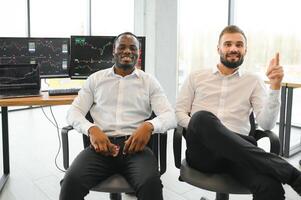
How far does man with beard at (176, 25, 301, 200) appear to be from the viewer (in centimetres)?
160

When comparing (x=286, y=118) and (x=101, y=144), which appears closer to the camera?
(x=101, y=144)

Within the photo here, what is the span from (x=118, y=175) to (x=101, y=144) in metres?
0.19

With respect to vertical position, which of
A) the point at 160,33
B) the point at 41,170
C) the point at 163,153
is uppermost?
the point at 160,33

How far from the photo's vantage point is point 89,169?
5.62ft

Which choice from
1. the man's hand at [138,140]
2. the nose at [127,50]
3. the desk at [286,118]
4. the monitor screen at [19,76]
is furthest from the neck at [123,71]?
the desk at [286,118]

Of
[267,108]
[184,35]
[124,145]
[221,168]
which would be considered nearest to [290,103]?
[267,108]

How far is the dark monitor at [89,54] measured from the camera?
2607 mm

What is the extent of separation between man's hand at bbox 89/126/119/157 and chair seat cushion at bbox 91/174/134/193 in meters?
0.17

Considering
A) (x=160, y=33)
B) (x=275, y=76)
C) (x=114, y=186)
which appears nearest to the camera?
(x=114, y=186)

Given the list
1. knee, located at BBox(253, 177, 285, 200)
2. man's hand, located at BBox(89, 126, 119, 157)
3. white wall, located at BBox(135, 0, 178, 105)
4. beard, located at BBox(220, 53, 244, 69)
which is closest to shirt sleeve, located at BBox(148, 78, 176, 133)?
man's hand, located at BBox(89, 126, 119, 157)

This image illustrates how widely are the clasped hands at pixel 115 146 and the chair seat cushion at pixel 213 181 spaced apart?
28 cm

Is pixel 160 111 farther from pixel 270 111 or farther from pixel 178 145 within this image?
pixel 270 111

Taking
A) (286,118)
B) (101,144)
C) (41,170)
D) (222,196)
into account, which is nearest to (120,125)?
(101,144)

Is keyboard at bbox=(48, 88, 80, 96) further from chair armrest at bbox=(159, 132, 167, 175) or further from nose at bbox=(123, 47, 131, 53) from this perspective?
chair armrest at bbox=(159, 132, 167, 175)
